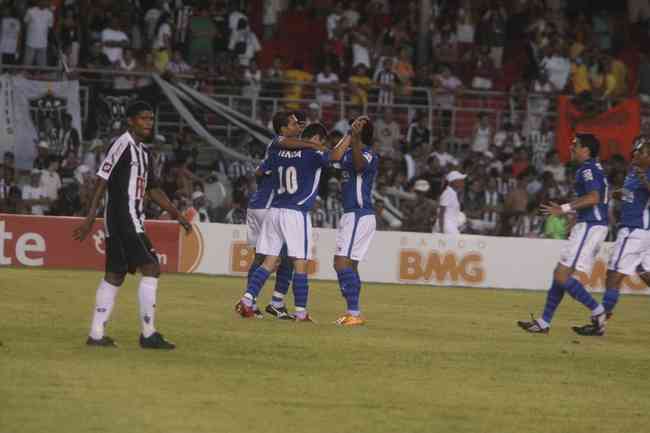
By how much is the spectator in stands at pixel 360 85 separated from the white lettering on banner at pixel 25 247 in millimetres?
7308

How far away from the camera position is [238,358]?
1154 centimetres

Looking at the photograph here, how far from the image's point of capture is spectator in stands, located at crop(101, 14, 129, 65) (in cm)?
2612

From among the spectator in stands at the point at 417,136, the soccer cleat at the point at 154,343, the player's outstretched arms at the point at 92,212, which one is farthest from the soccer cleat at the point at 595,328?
the spectator in stands at the point at 417,136

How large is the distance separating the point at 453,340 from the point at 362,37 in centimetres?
1532

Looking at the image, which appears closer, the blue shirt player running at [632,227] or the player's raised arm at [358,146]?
the player's raised arm at [358,146]

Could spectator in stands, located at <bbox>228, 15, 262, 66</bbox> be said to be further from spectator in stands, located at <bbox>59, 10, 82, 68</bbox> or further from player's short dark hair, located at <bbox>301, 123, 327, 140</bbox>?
player's short dark hair, located at <bbox>301, 123, 327, 140</bbox>

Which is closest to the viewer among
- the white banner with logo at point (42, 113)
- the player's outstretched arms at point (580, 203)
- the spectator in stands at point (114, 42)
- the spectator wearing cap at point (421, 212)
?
the player's outstretched arms at point (580, 203)

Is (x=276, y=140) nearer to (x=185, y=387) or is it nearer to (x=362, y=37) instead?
(x=185, y=387)

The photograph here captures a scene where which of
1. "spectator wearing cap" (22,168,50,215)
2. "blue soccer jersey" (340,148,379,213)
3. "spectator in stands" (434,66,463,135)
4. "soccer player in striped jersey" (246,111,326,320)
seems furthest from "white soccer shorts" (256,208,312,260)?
"spectator in stands" (434,66,463,135)

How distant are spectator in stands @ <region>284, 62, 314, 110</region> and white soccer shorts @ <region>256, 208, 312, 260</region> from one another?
11821 millimetres

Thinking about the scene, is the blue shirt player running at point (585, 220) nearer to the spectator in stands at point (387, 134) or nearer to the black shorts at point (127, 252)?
the black shorts at point (127, 252)

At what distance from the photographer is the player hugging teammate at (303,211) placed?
1444 centimetres

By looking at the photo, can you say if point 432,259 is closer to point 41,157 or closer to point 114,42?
point 41,157

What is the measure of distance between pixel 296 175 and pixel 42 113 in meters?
11.0
